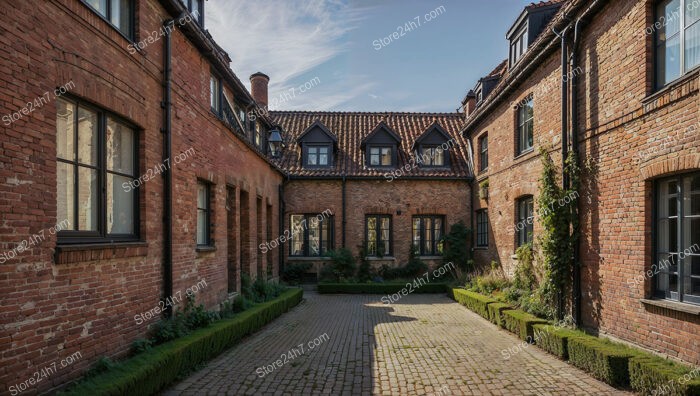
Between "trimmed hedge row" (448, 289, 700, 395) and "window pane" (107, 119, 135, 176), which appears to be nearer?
"trimmed hedge row" (448, 289, 700, 395)

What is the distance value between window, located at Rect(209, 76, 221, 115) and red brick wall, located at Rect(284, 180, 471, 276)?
884cm

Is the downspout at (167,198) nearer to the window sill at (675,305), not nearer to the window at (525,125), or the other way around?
the window sill at (675,305)

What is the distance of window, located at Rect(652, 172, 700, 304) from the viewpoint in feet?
20.5

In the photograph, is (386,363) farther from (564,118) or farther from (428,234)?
(428,234)

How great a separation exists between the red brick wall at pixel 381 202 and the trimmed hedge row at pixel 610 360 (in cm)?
963

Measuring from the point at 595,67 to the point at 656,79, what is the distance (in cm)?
163

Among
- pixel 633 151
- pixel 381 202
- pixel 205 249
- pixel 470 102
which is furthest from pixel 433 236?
pixel 633 151

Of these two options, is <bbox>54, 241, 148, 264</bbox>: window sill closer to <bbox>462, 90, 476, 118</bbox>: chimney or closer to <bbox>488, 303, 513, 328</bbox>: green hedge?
<bbox>488, 303, 513, 328</bbox>: green hedge

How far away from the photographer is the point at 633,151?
7312 millimetres

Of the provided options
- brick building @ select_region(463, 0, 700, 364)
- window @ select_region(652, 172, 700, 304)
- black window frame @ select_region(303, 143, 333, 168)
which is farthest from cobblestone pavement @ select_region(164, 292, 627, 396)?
black window frame @ select_region(303, 143, 333, 168)

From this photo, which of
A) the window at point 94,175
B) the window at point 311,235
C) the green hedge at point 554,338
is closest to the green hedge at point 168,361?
the window at point 94,175

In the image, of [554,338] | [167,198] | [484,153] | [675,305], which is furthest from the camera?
[484,153]

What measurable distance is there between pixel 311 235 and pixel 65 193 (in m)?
14.8

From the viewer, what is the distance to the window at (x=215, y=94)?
415 inches
